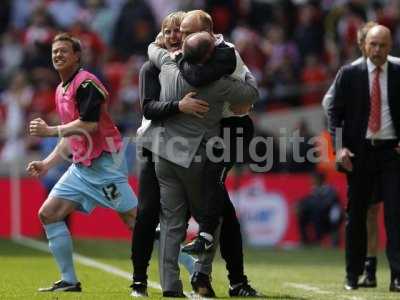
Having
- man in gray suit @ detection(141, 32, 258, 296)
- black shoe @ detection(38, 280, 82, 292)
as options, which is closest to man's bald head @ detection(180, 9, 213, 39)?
man in gray suit @ detection(141, 32, 258, 296)

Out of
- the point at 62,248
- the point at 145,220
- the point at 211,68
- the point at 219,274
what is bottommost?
the point at 219,274

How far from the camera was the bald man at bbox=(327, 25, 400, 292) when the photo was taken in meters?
11.8

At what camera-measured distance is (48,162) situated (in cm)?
1069

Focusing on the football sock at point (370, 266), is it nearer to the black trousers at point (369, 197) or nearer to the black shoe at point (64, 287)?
the black trousers at point (369, 197)

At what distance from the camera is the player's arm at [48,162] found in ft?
34.8

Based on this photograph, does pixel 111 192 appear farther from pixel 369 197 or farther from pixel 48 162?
pixel 369 197

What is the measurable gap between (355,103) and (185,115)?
256 cm

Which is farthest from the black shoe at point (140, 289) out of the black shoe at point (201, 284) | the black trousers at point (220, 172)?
the black trousers at point (220, 172)

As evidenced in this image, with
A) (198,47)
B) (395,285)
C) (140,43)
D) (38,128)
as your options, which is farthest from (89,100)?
(140,43)

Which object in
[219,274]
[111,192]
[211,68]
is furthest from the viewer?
[219,274]

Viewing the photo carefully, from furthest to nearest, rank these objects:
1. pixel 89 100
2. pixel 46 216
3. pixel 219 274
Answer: pixel 219 274 → pixel 46 216 → pixel 89 100

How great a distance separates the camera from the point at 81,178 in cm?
1082

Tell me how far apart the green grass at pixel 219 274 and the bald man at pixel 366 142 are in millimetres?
491

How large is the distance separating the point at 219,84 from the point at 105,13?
15.4 m
